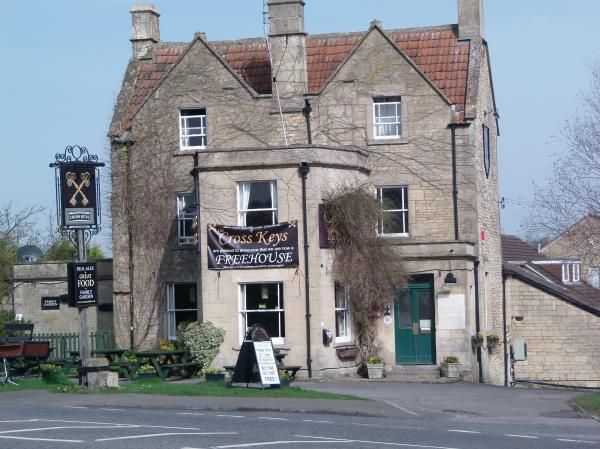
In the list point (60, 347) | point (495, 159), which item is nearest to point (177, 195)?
point (60, 347)

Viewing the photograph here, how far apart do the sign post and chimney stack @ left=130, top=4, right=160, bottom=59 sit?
40.1ft

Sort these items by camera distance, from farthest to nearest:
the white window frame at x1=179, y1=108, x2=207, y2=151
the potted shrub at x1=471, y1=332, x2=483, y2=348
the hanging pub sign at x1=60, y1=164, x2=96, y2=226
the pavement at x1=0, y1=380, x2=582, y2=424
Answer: the white window frame at x1=179, y1=108, x2=207, y2=151
the potted shrub at x1=471, y1=332, x2=483, y2=348
the hanging pub sign at x1=60, y1=164, x2=96, y2=226
the pavement at x1=0, y1=380, x2=582, y2=424

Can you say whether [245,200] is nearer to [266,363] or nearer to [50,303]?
[266,363]

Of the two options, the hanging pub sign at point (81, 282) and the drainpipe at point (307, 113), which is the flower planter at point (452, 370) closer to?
the drainpipe at point (307, 113)

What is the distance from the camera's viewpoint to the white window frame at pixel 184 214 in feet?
108

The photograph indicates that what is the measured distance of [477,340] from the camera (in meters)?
31.2

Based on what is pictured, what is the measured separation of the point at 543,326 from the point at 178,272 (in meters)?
12.9

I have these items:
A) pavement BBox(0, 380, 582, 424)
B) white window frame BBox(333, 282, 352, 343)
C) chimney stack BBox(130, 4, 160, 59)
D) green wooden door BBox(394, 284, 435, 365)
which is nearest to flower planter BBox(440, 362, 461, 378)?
green wooden door BBox(394, 284, 435, 365)

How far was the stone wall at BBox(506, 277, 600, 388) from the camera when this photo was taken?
36.9 m

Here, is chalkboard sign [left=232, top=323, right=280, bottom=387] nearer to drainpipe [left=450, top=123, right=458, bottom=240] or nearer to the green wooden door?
the green wooden door

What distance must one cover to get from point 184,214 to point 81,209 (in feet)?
31.6

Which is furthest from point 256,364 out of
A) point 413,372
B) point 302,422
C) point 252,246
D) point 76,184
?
point 413,372

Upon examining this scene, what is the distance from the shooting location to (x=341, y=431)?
1652 centimetres

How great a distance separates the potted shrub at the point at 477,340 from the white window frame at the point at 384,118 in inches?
244
